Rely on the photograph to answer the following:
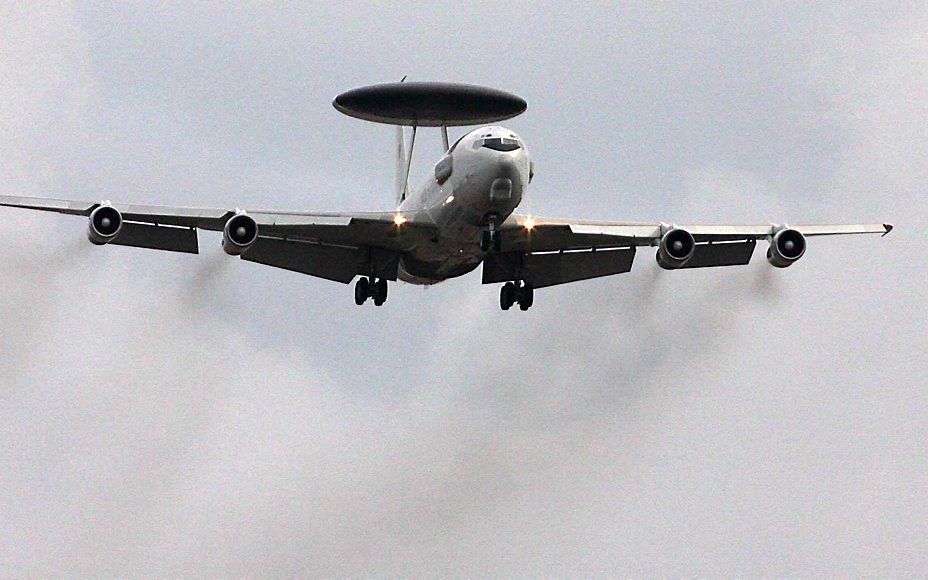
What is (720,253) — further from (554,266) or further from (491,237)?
(491,237)

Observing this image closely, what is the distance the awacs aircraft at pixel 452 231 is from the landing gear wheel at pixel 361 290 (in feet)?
0.16

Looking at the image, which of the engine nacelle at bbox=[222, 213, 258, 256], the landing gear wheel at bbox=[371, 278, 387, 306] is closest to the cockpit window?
the engine nacelle at bbox=[222, 213, 258, 256]

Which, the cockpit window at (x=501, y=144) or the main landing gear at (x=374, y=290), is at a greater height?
the cockpit window at (x=501, y=144)

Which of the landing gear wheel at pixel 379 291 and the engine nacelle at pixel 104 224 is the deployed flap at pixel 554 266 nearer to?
the landing gear wheel at pixel 379 291

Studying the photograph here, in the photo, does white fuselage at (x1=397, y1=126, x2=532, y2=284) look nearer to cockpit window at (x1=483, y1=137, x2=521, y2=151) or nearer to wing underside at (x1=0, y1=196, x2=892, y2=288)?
cockpit window at (x1=483, y1=137, x2=521, y2=151)

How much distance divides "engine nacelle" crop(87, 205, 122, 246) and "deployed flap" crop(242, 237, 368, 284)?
23.8 feet

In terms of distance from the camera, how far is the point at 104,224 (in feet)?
175

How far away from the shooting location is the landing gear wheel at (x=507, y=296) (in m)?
61.9

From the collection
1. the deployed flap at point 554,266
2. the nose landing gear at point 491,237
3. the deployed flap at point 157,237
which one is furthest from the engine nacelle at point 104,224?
the deployed flap at point 554,266

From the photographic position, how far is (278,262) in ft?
199

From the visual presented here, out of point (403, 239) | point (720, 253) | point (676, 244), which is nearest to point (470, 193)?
point (403, 239)

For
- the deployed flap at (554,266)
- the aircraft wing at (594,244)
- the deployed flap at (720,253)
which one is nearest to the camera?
the aircraft wing at (594,244)

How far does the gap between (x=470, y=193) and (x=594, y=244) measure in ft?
29.9

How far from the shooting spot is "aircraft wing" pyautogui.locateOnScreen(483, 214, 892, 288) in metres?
57.6
